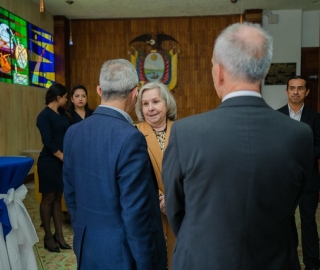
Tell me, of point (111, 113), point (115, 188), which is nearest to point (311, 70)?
point (111, 113)

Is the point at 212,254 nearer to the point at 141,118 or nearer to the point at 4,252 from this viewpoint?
the point at 141,118

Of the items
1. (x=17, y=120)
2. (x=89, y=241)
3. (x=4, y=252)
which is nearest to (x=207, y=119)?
(x=89, y=241)

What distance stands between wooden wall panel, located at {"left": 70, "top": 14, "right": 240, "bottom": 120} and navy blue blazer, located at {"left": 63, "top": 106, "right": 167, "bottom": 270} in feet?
27.2

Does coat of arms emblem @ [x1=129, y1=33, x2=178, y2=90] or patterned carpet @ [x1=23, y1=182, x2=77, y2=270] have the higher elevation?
coat of arms emblem @ [x1=129, y1=33, x2=178, y2=90]

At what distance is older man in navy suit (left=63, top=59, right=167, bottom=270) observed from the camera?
5.59 ft

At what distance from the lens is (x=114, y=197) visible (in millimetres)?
1743

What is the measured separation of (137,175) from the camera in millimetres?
1688

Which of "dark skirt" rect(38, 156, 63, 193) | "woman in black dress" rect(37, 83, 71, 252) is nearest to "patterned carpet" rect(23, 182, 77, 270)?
"woman in black dress" rect(37, 83, 71, 252)

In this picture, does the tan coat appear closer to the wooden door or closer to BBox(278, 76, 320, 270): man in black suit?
BBox(278, 76, 320, 270): man in black suit

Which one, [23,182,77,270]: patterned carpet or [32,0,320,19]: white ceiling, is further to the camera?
[32,0,320,19]: white ceiling

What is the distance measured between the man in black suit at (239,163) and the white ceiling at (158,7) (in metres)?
7.77

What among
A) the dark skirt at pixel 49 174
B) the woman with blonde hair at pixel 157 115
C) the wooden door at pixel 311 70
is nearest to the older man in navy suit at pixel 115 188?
the woman with blonde hair at pixel 157 115

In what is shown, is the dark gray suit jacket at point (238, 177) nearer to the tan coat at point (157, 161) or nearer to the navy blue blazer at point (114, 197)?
the navy blue blazer at point (114, 197)

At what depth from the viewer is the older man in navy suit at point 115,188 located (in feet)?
5.59
